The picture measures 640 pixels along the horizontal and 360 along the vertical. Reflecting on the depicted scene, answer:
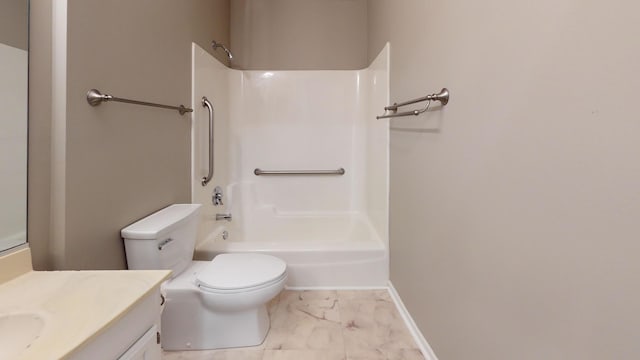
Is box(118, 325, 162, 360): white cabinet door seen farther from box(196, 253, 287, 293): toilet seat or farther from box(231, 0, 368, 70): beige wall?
box(231, 0, 368, 70): beige wall

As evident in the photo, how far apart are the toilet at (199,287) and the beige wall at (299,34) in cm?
194

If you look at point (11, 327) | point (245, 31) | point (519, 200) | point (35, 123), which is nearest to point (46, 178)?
point (35, 123)

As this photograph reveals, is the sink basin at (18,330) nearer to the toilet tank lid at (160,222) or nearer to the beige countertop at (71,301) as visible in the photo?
the beige countertop at (71,301)

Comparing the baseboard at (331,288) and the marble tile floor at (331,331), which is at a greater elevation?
the baseboard at (331,288)

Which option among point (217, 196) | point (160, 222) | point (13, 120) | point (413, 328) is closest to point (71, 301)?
point (13, 120)

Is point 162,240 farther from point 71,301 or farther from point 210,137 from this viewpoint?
point 210,137

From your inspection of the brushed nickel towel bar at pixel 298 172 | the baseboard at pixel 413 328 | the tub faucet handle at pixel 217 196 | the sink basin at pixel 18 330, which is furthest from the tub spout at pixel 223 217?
the sink basin at pixel 18 330

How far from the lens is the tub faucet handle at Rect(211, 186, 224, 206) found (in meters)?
2.51

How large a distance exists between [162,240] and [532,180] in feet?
4.80

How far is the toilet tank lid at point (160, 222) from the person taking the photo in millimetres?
1392

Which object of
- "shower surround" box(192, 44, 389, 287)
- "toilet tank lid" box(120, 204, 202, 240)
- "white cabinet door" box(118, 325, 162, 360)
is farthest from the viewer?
"shower surround" box(192, 44, 389, 287)

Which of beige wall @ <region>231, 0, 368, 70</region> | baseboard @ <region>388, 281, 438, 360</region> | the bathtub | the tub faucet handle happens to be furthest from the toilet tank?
beige wall @ <region>231, 0, 368, 70</region>

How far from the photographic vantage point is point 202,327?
1584mm

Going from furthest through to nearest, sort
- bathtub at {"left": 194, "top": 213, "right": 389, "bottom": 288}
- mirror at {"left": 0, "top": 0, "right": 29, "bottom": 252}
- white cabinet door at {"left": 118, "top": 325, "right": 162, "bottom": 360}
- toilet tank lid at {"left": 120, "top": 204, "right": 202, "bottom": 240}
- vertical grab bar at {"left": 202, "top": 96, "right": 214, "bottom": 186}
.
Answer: vertical grab bar at {"left": 202, "top": 96, "right": 214, "bottom": 186}, bathtub at {"left": 194, "top": 213, "right": 389, "bottom": 288}, toilet tank lid at {"left": 120, "top": 204, "right": 202, "bottom": 240}, mirror at {"left": 0, "top": 0, "right": 29, "bottom": 252}, white cabinet door at {"left": 118, "top": 325, "right": 162, "bottom": 360}
